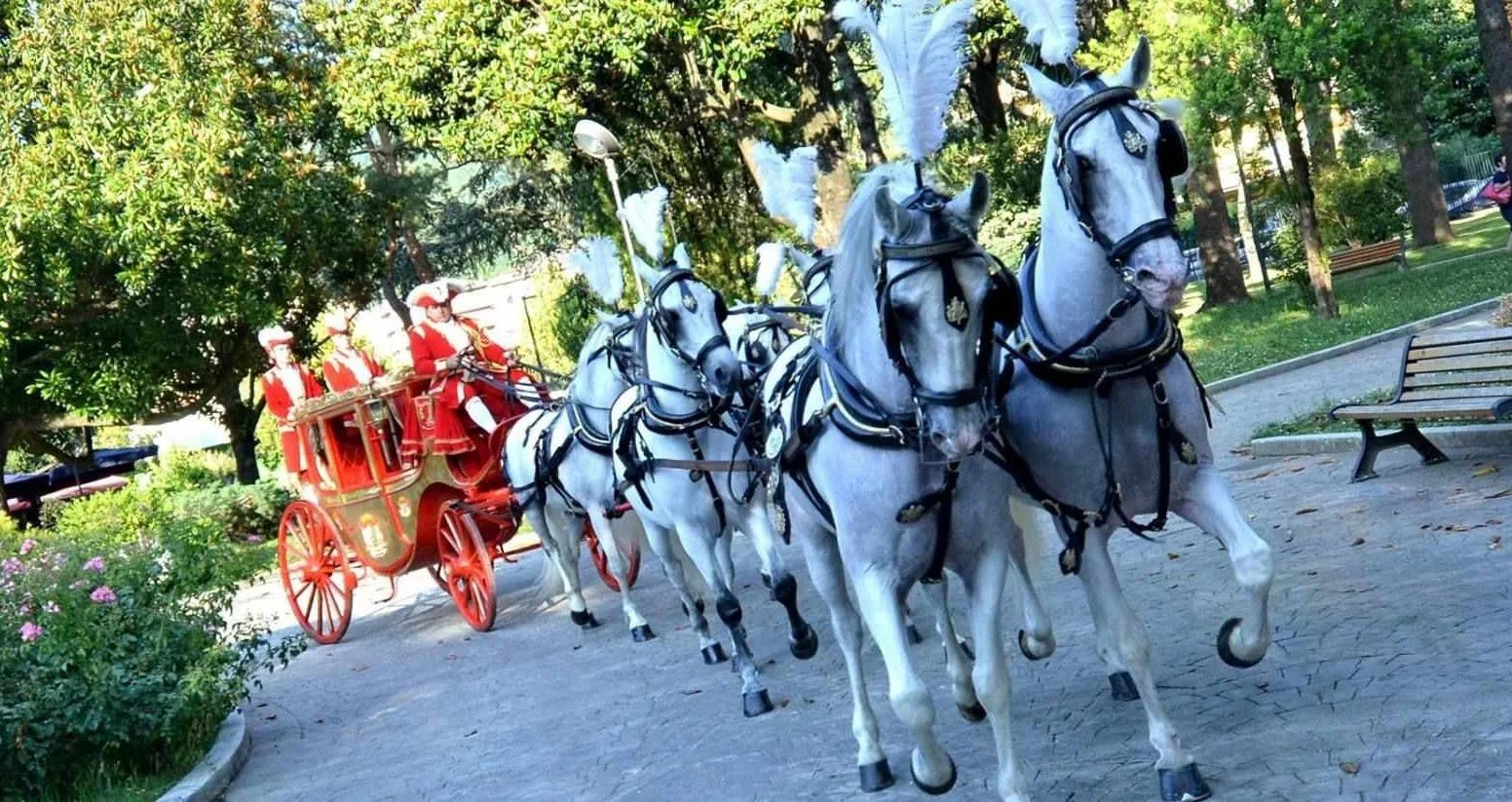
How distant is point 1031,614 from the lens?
7.17 m

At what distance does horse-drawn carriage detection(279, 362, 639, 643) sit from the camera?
13375mm

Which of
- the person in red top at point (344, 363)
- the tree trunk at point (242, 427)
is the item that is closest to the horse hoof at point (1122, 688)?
the person in red top at point (344, 363)

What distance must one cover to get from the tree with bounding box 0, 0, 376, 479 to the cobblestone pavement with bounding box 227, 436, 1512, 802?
12.6 m

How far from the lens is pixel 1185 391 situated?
224 inches

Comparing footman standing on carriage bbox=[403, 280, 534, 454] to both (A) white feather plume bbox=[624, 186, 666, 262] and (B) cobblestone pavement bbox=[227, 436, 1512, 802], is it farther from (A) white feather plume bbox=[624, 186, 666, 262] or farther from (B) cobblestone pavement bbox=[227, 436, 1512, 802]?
(A) white feather plume bbox=[624, 186, 666, 262]

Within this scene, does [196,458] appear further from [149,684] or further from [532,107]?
[149,684]

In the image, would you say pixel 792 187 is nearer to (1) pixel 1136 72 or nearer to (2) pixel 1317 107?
(1) pixel 1136 72

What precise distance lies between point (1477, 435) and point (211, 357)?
2390 cm

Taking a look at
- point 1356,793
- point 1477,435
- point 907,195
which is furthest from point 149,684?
point 1477,435

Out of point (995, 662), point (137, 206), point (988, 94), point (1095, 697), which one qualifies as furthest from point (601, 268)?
point (988, 94)

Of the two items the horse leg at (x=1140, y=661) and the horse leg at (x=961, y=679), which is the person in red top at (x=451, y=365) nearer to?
the horse leg at (x=961, y=679)

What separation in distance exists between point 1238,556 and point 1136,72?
67.1 inches

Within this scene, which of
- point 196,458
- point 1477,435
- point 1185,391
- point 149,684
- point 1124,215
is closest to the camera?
point 1124,215

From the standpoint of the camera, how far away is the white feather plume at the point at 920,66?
5242 millimetres
